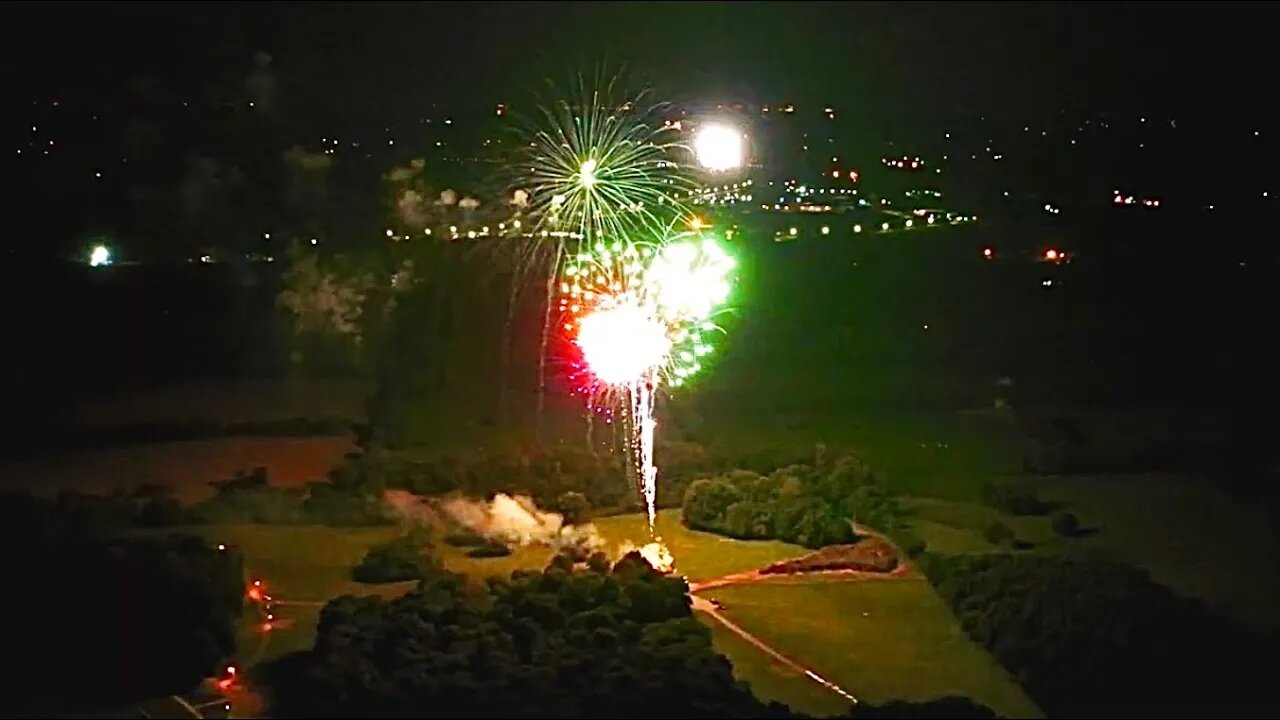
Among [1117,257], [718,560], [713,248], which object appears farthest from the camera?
[1117,257]

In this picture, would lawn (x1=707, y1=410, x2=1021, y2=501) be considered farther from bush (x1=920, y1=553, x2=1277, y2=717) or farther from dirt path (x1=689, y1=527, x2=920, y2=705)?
bush (x1=920, y1=553, x2=1277, y2=717)

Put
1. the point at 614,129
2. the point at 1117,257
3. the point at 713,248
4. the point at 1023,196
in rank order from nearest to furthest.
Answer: the point at 713,248, the point at 614,129, the point at 1117,257, the point at 1023,196

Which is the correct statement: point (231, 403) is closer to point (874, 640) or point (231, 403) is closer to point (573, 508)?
point (573, 508)

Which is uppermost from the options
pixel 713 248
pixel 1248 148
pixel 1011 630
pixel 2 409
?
pixel 1248 148

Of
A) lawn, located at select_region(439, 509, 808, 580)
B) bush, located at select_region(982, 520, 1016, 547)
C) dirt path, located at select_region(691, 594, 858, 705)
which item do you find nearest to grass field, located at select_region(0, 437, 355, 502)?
lawn, located at select_region(439, 509, 808, 580)

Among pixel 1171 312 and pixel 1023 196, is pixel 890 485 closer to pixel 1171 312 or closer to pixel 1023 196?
pixel 1171 312

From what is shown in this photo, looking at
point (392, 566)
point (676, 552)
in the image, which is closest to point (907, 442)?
point (676, 552)

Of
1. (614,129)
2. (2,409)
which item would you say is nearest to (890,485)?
(614,129)
